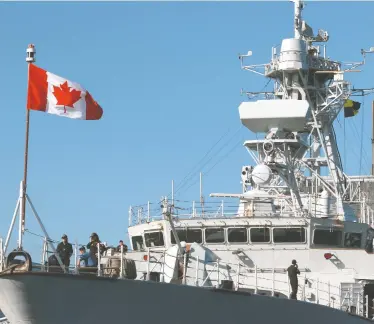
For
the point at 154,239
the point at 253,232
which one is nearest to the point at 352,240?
the point at 253,232

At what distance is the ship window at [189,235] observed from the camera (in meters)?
34.2

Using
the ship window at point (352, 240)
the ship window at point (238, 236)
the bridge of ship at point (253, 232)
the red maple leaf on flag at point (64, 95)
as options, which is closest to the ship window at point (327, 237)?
the bridge of ship at point (253, 232)

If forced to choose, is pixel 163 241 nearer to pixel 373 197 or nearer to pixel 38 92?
pixel 38 92

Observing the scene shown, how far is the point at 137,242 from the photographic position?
118 ft

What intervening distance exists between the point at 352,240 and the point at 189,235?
16.7 ft

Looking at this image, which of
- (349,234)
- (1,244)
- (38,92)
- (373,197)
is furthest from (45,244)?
(373,197)

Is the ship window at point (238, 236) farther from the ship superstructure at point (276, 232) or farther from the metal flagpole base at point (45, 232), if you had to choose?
the metal flagpole base at point (45, 232)

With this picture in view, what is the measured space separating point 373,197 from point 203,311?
2890 centimetres

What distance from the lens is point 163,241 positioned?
113 ft

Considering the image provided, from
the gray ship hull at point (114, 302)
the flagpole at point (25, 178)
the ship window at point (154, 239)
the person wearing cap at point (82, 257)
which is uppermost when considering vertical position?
the flagpole at point (25, 178)

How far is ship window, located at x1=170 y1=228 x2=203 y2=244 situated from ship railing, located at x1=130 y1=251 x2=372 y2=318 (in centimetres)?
90

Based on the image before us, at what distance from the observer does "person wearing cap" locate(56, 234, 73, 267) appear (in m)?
28.3

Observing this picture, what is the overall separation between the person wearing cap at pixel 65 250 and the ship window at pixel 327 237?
8.77 m

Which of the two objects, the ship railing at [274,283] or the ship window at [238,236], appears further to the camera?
the ship window at [238,236]
